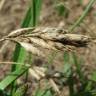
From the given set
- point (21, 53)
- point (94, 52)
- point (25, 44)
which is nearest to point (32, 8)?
point (21, 53)

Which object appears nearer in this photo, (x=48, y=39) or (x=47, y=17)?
(x=48, y=39)

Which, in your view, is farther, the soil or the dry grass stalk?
the soil

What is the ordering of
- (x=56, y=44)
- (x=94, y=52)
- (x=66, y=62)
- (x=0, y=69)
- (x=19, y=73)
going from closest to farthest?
(x=56, y=44)
(x=19, y=73)
(x=66, y=62)
(x=0, y=69)
(x=94, y=52)

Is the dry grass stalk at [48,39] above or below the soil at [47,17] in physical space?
below

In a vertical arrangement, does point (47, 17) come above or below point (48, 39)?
above

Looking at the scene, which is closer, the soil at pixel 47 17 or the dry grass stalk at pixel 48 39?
the dry grass stalk at pixel 48 39

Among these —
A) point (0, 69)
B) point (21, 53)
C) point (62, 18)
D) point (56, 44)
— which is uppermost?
point (62, 18)

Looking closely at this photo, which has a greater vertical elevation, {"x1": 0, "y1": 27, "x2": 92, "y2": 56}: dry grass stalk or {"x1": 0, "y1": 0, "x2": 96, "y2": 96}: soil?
{"x1": 0, "y1": 0, "x2": 96, "y2": 96}: soil

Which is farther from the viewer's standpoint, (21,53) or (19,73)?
(21,53)

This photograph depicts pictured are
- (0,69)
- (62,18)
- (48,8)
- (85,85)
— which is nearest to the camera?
(85,85)

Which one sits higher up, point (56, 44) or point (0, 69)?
point (0, 69)

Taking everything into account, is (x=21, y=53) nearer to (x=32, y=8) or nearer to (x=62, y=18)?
(x=32, y=8)
